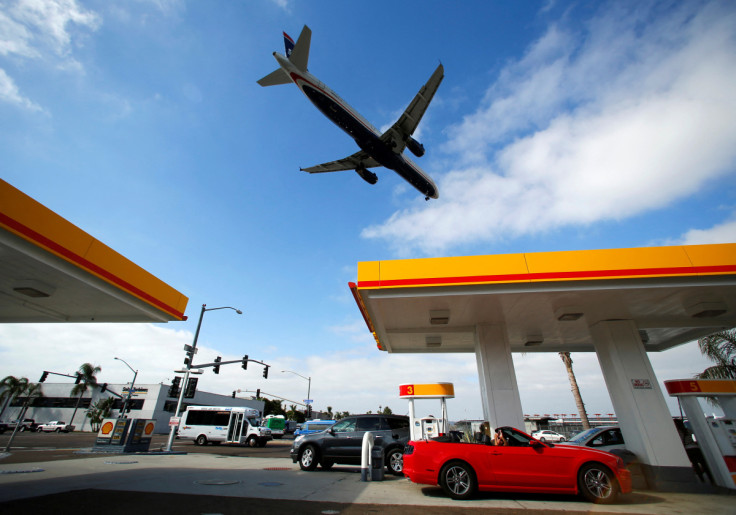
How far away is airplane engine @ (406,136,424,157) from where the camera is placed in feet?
75.9

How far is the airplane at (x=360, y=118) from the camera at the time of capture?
19875 mm

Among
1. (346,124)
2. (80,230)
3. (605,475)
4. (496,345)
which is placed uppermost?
(346,124)

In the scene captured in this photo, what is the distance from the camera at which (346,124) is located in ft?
69.4

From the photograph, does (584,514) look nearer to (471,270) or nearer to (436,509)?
(436,509)

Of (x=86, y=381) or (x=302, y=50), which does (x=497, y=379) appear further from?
(x=86, y=381)

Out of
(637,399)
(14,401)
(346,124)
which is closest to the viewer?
(637,399)

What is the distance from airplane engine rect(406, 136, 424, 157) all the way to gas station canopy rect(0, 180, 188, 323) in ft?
59.6

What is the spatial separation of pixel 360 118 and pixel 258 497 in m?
20.3

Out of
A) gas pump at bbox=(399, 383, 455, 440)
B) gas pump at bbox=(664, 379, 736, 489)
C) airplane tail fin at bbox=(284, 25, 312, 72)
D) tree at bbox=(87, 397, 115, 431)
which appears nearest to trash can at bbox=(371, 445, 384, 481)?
gas pump at bbox=(399, 383, 455, 440)

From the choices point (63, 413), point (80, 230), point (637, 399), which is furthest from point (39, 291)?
point (63, 413)

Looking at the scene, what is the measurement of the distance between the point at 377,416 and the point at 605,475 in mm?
6064

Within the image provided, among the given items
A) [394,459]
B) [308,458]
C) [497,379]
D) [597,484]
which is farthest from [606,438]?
[308,458]

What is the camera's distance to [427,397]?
16203 millimetres

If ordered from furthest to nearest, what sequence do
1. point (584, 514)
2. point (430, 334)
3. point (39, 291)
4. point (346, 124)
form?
point (346, 124)
point (430, 334)
point (39, 291)
point (584, 514)
